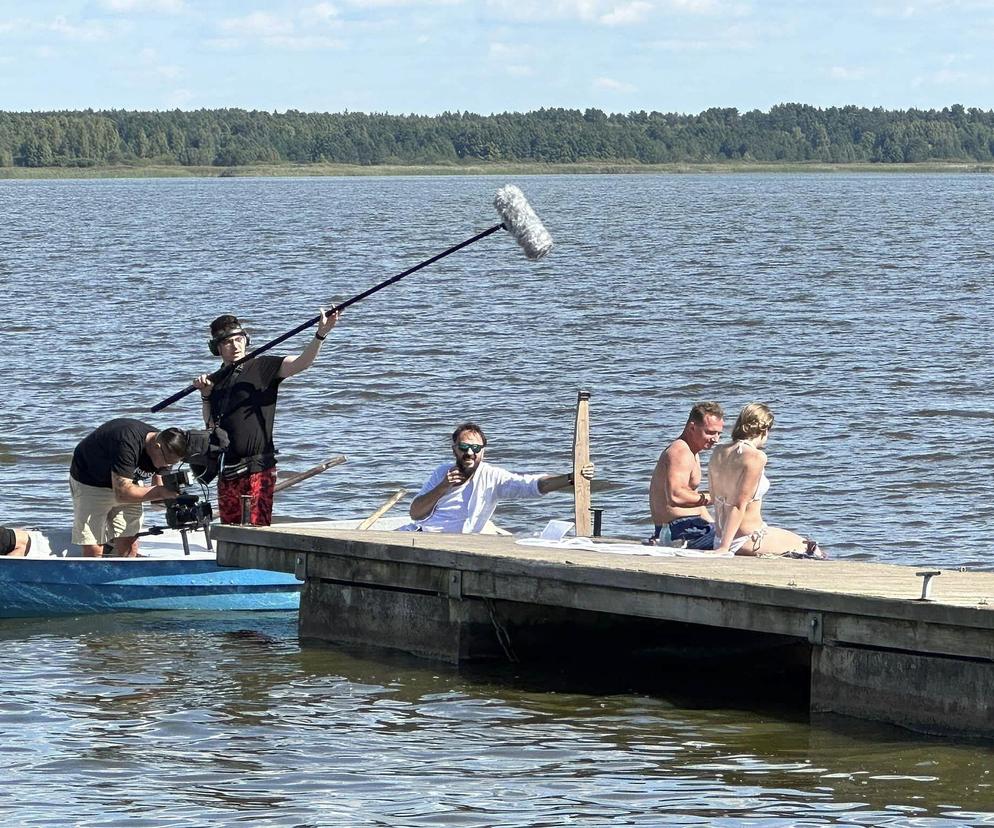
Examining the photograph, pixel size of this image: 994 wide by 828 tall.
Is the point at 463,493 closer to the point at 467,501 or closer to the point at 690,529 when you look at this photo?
the point at 467,501

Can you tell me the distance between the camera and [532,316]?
1256 inches

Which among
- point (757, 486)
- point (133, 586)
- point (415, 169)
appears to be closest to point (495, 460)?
point (133, 586)

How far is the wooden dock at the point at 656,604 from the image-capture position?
317 inches

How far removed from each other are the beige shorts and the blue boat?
0.24 meters

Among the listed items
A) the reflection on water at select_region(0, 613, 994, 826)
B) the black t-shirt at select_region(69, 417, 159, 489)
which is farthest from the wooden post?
the black t-shirt at select_region(69, 417, 159, 489)

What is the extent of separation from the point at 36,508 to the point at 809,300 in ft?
70.4

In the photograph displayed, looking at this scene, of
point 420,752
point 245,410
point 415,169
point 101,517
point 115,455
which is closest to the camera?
point 420,752

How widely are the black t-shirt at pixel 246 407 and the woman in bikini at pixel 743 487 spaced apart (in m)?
2.65

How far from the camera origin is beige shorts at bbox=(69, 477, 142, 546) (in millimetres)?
11406

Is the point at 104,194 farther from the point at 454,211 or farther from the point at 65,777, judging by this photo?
the point at 65,777

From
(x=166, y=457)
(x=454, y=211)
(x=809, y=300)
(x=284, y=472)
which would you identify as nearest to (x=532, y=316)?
(x=809, y=300)

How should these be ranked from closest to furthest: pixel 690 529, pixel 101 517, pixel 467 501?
pixel 690 529 < pixel 467 501 < pixel 101 517

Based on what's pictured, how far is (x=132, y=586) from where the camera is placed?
1130 cm

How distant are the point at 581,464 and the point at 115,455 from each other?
9.23 ft
